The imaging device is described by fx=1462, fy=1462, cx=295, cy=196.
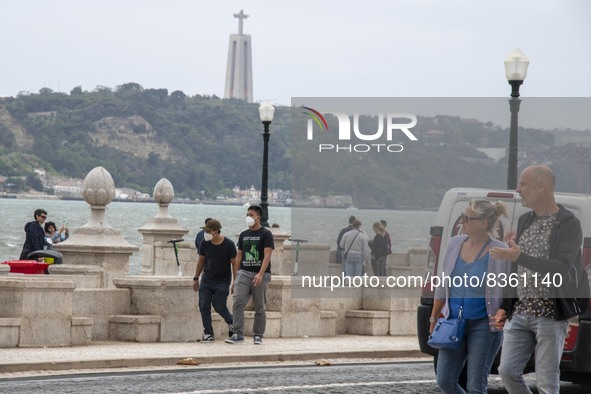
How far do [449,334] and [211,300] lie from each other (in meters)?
8.84

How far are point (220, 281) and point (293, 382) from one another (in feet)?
13.9

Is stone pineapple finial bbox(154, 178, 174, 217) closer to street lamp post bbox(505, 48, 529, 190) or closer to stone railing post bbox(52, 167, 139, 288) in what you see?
stone railing post bbox(52, 167, 139, 288)

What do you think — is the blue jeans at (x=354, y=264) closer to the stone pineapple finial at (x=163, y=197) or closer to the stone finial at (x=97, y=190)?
the stone finial at (x=97, y=190)

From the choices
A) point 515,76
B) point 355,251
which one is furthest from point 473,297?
point 355,251

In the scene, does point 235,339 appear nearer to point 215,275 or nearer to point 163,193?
point 215,275

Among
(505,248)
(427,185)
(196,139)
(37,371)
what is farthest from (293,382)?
(196,139)

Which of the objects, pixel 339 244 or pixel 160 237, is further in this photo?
pixel 160 237

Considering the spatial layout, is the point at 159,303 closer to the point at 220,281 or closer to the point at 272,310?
the point at 220,281

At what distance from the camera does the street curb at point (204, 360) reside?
15.0 m

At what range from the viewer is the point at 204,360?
1650 cm

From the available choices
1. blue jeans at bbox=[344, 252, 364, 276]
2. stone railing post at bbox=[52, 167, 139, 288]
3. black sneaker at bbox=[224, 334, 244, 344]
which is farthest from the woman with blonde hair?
stone railing post at bbox=[52, 167, 139, 288]

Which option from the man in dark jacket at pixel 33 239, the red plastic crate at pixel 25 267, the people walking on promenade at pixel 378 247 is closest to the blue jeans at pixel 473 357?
the red plastic crate at pixel 25 267

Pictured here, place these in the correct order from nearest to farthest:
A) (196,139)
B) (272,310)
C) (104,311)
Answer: (104,311) < (272,310) < (196,139)

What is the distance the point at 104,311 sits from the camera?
716 inches
